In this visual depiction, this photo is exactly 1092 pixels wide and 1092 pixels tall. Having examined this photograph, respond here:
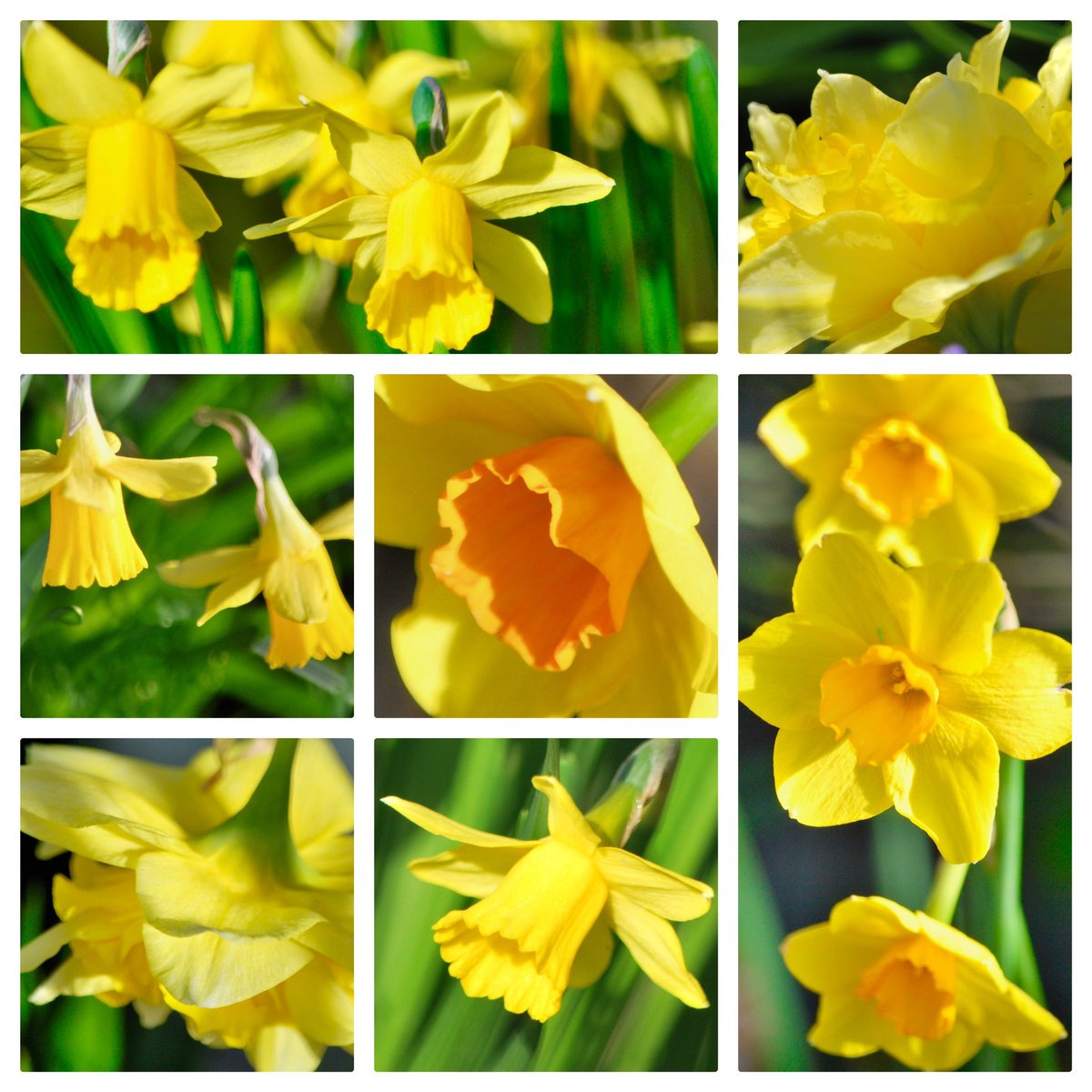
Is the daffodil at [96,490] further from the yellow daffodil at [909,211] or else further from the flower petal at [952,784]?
the flower petal at [952,784]

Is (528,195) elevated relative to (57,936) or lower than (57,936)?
elevated

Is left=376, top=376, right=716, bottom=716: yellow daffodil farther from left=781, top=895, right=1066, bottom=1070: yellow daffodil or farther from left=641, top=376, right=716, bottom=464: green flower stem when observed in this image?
left=781, top=895, right=1066, bottom=1070: yellow daffodil

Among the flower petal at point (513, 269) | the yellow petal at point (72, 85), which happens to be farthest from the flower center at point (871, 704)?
the yellow petal at point (72, 85)

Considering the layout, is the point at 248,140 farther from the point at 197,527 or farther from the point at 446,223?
the point at 197,527

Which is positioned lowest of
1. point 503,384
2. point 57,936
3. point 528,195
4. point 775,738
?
point 57,936

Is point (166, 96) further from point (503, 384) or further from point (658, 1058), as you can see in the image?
point (658, 1058)

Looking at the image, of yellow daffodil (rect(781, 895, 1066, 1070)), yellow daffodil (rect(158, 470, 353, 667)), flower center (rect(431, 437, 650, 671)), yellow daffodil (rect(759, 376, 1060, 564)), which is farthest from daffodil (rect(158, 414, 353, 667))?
yellow daffodil (rect(781, 895, 1066, 1070))

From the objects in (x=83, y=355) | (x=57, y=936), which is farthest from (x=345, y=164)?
(x=57, y=936)

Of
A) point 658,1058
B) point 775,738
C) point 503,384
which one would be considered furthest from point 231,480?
point 658,1058
